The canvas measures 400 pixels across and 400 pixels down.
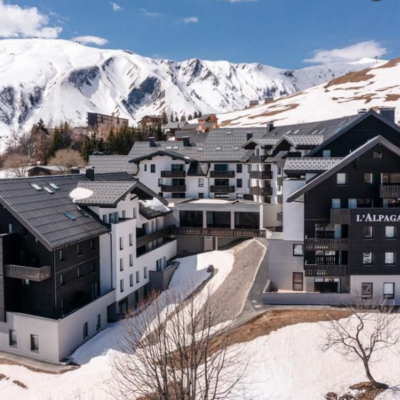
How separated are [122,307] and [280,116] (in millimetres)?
112924

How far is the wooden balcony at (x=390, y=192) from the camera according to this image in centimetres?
3406

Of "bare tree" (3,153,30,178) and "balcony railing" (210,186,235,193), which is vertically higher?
"bare tree" (3,153,30,178)

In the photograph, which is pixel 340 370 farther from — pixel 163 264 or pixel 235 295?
pixel 163 264

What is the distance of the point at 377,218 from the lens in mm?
33562

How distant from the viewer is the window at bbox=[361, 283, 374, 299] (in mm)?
34125

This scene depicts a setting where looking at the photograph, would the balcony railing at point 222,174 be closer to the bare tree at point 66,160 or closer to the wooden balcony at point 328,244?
the wooden balcony at point 328,244

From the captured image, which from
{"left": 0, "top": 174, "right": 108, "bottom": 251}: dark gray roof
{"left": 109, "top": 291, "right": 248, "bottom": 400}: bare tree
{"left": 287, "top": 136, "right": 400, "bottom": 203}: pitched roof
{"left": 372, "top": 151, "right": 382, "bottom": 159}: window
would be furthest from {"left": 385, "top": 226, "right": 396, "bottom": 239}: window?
{"left": 0, "top": 174, "right": 108, "bottom": 251}: dark gray roof

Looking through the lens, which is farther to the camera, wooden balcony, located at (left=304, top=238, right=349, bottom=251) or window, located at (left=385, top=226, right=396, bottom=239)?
wooden balcony, located at (left=304, top=238, right=349, bottom=251)

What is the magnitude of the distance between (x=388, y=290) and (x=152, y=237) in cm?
2320

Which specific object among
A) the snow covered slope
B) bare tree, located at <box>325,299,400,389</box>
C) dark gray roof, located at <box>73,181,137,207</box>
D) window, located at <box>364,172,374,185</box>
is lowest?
bare tree, located at <box>325,299,400,389</box>

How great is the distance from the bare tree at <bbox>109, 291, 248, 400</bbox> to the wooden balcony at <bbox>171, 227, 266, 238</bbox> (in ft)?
65.1

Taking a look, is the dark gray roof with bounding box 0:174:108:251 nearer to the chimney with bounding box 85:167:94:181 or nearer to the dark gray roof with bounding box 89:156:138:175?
the chimney with bounding box 85:167:94:181

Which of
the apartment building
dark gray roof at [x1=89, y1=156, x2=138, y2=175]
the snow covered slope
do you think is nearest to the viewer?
the apartment building

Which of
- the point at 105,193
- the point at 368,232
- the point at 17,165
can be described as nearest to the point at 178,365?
the point at 105,193
